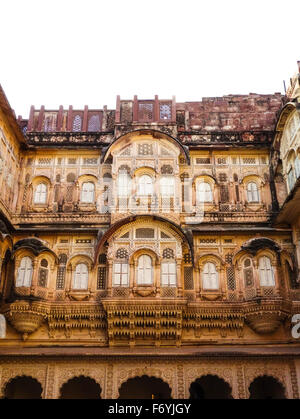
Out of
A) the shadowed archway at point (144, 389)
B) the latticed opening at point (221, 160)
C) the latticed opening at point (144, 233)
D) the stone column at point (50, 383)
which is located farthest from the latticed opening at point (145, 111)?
the stone column at point (50, 383)

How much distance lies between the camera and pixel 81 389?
17.4 meters

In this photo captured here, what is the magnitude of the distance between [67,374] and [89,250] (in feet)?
13.5

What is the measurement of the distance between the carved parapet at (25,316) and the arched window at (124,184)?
4957 millimetres

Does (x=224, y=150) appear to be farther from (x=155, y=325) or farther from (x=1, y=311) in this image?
(x=1, y=311)

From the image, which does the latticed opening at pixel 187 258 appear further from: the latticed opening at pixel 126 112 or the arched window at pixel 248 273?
the latticed opening at pixel 126 112

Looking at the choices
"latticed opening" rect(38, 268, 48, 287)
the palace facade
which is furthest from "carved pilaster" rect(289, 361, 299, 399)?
"latticed opening" rect(38, 268, 48, 287)

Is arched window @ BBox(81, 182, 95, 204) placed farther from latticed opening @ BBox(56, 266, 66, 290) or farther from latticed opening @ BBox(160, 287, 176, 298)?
latticed opening @ BBox(160, 287, 176, 298)

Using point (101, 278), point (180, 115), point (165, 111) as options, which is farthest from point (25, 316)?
point (180, 115)

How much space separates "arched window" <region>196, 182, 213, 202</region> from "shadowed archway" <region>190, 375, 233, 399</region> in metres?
6.21

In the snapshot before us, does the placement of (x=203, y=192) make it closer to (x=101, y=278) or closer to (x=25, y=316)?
(x=101, y=278)

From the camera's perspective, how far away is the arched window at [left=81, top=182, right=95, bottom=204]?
731 inches

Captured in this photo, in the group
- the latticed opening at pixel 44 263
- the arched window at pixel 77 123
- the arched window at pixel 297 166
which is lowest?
the latticed opening at pixel 44 263

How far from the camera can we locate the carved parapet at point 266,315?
1573 centimetres

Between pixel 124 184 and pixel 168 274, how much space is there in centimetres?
379
